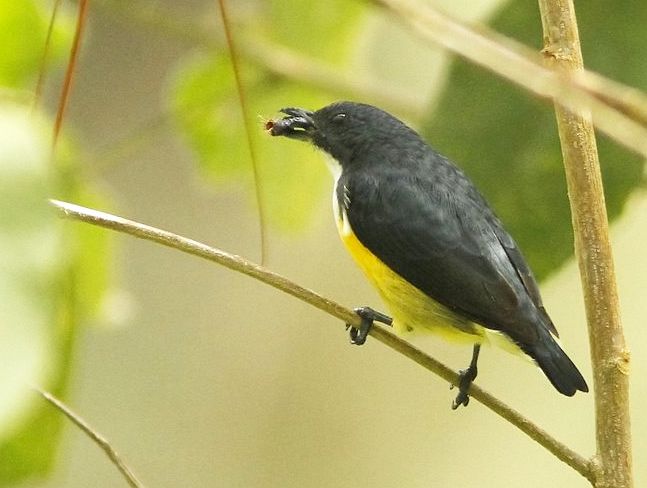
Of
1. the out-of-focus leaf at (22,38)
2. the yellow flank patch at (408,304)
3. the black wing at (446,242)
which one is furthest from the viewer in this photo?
the yellow flank patch at (408,304)

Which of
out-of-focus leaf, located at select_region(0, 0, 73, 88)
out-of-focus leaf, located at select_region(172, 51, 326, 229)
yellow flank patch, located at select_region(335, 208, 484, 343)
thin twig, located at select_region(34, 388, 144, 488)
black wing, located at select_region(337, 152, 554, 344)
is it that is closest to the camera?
thin twig, located at select_region(34, 388, 144, 488)

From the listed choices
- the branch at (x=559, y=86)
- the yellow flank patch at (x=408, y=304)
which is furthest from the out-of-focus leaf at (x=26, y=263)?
the yellow flank patch at (x=408, y=304)

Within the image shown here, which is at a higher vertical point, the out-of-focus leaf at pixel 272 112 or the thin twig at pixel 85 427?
the out-of-focus leaf at pixel 272 112

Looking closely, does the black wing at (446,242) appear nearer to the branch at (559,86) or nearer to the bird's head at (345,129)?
the bird's head at (345,129)

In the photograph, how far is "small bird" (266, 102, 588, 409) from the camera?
130cm

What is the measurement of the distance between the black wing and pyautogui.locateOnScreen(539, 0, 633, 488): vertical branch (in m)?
0.31

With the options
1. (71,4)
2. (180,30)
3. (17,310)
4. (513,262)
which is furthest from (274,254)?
(17,310)

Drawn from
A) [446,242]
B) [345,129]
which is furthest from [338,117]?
[446,242]

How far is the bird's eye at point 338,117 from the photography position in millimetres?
1670

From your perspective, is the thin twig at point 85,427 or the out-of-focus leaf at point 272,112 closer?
the thin twig at point 85,427

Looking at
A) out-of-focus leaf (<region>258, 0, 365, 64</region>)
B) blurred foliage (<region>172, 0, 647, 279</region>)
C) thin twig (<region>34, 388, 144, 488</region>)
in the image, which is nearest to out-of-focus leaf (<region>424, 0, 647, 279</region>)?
blurred foliage (<region>172, 0, 647, 279</region>)

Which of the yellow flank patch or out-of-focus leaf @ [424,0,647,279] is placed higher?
out-of-focus leaf @ [424,0,647,279]

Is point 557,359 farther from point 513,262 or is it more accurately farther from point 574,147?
point 574,147

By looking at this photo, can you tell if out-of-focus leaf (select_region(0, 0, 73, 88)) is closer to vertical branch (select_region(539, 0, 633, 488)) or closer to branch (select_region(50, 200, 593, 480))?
branch (select_region(50, 200, 593, 480))
